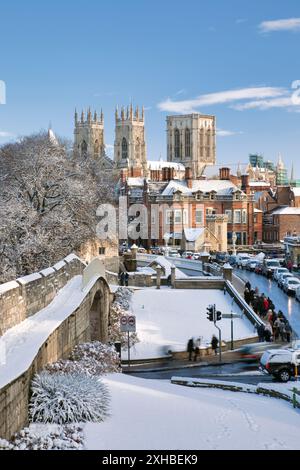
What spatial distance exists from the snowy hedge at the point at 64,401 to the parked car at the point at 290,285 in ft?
106

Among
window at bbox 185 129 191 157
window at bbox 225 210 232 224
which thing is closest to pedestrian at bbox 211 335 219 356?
window at bbox 225 210 232 224

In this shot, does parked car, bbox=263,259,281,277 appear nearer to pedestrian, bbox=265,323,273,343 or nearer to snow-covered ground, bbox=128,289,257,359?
snow-covered ground, bbox=128,289,257,359

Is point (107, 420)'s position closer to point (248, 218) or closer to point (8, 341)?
point (8, 341)

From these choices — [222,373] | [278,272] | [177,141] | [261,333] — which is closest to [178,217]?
[278,272]

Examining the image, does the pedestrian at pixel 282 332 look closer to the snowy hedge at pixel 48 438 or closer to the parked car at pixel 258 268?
the snowy hedge at pixel 48 438

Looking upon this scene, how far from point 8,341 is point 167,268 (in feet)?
120

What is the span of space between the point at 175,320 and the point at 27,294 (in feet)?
63.1

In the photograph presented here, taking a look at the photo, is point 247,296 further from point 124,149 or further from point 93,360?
point 124,149

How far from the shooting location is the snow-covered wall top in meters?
15.8

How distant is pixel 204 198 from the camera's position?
91500 mm

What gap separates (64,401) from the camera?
556 inches

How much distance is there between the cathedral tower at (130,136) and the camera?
609ft

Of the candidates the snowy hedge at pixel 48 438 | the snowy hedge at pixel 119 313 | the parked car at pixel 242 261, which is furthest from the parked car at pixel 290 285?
the snowy hedge at pixel 48 438
